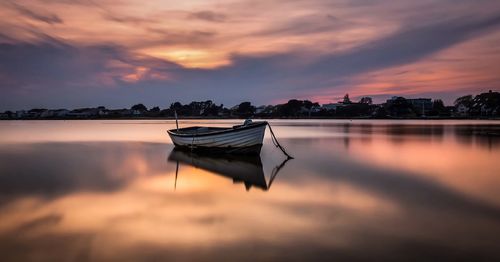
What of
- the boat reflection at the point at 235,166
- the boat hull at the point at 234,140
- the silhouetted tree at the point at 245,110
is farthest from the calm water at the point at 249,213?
the silhouetted tree at the point at 245,110

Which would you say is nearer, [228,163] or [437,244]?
[437,244]

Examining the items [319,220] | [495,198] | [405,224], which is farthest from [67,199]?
[495,198]

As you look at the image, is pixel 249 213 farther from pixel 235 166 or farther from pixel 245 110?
pixel 245 110

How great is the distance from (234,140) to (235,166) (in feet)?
7.94

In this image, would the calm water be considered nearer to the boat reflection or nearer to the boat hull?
the boat reflection

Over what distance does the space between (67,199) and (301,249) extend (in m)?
5.90

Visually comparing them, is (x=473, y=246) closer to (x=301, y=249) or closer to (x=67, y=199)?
(x=301, y=249)

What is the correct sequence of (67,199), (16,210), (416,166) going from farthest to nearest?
(416,166) → (67,199) → (16,210)

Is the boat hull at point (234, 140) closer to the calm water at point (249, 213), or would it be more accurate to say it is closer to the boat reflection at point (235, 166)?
the boat reflection at point (235, 166)

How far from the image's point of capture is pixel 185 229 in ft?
21.4

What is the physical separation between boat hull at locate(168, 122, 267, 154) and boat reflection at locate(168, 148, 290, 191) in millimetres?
359

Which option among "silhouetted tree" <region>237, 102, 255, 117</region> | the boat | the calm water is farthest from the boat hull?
"silhouetted tree" <region>237, 102, 255, 117</region>

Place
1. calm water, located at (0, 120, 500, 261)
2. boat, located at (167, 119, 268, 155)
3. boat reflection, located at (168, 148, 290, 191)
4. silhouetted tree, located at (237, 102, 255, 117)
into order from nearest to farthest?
calm water, located at (0, 120, 500, 261) → boat reflection, located at (168, 148, 290, 191) → boat, located at (167, 119, 268, 155) → silhouetted tree, located at (237, 102, 255, 117)

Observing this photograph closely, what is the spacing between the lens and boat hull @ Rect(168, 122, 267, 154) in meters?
17.1
